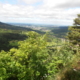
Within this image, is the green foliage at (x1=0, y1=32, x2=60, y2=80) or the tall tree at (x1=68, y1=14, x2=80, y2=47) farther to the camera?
the tall tree at (x1=68, y1=14, x2=80, y2=47)

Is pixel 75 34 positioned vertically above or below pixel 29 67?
above

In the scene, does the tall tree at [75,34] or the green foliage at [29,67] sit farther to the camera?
the tall tree at [75,34]

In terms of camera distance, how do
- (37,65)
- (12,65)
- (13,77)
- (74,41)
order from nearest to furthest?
(12,65) < (13,77) < (37,65) < (74,41)

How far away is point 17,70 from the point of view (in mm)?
7566

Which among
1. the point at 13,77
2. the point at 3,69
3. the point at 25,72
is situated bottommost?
the point at 13,77

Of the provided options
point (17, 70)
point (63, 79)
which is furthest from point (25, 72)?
point (63, 79)

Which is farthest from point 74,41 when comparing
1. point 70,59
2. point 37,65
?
point 37,65

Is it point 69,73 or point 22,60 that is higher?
point 69,73

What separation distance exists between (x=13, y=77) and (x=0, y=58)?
1.66 metres

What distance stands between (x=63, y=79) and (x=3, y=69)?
3.58 meters

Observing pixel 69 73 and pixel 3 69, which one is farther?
pixel 3 69

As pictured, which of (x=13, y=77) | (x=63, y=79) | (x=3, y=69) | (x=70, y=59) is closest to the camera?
(x=63, y=79)

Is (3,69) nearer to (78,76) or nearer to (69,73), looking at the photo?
(69,73)

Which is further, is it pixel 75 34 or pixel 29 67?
pixel 75 34
